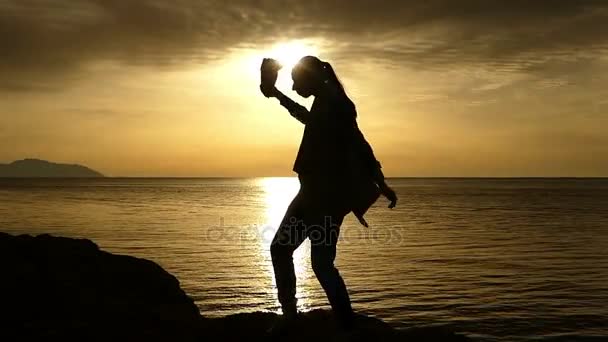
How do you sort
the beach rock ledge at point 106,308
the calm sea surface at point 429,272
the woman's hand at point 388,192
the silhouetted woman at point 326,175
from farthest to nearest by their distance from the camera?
the calm sea surface at point 429,272 < the beach rock ledge at point 106,308 < the woman's hand at point 388,192 < the silhouetted woman at point 326,175

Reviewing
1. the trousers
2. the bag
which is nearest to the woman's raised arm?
the bag

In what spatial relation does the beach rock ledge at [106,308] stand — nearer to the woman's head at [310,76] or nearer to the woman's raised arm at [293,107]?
the woman's raised arm at [293,107]

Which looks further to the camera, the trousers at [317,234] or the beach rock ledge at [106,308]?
the beach rock ledge at [106,308]

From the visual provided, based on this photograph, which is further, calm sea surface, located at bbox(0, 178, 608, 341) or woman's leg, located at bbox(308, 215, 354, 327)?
calm sea surface, located at bbox(0, 178, 608, 341)

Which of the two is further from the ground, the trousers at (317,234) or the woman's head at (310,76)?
the woman's head at (310,76)

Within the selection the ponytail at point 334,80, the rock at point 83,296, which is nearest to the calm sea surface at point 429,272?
the rock at point 83,296

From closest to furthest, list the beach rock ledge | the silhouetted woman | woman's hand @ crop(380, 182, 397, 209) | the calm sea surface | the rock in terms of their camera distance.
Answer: the silhouetted woman → woman's hand @ crop(380, 182, 397, 209) → the beach rock ledge → the rock → the calm sea surface

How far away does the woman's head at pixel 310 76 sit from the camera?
549 cm

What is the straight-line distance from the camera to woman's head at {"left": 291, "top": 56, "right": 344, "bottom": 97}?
5.49 metres

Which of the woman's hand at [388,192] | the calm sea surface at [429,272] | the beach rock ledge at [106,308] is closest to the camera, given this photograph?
the woman's hand at [388,192]

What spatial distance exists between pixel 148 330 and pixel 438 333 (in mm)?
3452

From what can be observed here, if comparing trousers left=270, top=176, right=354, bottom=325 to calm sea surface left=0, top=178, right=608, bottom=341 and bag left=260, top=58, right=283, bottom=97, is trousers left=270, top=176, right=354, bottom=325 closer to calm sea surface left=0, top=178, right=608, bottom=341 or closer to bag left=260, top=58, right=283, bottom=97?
bag left=260, top=58, right=283, bottom=97

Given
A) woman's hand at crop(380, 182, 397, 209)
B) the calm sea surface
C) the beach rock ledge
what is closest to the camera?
woman's hand at crop(380, 182, 397, 209)

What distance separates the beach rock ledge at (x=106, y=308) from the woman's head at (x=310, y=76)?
2.50 metres
